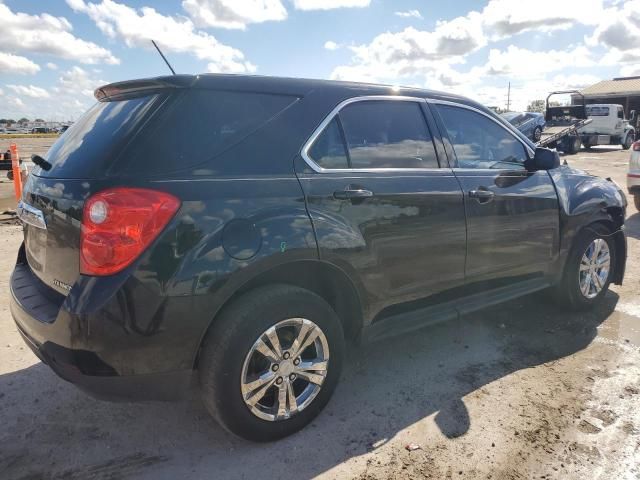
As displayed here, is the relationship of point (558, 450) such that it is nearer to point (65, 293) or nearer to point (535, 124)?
point (65, 293)

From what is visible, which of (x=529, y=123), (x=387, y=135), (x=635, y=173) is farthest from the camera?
(x=529, y=123)

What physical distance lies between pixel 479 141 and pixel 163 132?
2333mm

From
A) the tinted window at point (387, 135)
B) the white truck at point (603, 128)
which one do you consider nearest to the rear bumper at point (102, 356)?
the tinted window at point (387, 135)

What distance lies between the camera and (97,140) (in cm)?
245

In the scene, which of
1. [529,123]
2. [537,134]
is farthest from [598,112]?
[529,123]

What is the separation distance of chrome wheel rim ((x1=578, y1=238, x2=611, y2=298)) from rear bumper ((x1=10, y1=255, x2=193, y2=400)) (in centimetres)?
350

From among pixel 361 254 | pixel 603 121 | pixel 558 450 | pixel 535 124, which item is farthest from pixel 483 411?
pixel 603 121

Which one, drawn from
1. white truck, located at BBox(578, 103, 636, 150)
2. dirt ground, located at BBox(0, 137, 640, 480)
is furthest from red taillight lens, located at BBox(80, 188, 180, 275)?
white truck, located at BBox(578, 103, 636, 150)

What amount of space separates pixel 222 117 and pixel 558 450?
2.42m

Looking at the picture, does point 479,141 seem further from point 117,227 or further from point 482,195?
point 117,227

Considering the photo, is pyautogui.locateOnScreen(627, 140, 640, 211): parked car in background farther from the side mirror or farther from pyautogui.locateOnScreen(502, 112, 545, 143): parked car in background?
pyautogui.locateOnScreen(502, 112, 545, 143): parked car in background

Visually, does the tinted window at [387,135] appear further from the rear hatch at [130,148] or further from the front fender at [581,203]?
the front fender at [581,203]

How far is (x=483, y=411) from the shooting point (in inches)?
118

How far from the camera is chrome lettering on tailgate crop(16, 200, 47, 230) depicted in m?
2.50
